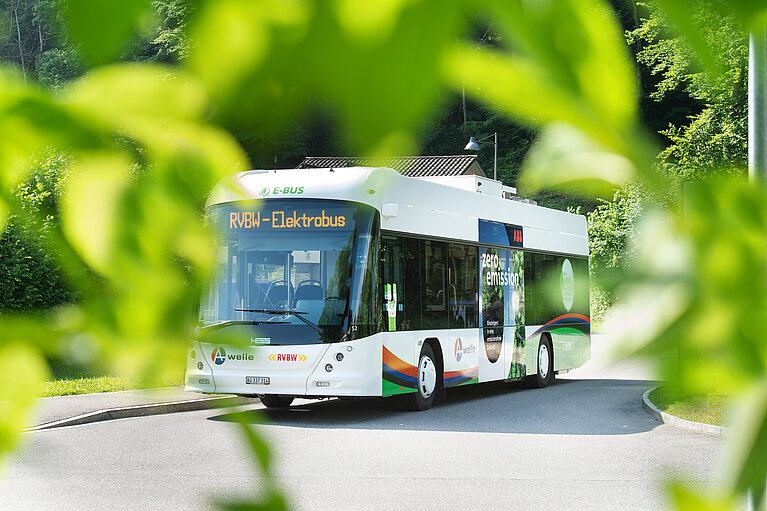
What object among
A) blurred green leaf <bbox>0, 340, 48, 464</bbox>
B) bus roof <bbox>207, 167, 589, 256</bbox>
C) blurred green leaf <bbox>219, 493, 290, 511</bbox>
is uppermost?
bus roof <bbox>207, 167, 589, 256</bbox>

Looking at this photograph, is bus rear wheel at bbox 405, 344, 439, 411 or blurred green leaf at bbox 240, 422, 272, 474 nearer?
blurred green leaf at bbox 240, 422, 272, 474

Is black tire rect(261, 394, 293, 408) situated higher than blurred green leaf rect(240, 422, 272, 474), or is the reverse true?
blurred green leaf rect(240, 422, 272, 474)

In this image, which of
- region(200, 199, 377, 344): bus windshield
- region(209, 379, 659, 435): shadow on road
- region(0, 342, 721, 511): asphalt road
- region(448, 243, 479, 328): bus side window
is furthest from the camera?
region(448, 243, 479, 328): bus side window

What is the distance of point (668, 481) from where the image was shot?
14.0 inches

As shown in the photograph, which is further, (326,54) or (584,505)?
(584,505)

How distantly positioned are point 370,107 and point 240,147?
0.12m

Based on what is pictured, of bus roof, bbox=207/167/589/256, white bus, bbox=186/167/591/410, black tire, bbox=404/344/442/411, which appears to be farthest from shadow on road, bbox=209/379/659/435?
bus roof, bbox=207/167/589/256

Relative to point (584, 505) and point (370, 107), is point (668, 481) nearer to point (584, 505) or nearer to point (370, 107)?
point (370, 107)

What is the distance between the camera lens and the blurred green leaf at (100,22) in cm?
30

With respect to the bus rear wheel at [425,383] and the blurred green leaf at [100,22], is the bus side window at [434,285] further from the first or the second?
the blurred green leaf at [100,22]

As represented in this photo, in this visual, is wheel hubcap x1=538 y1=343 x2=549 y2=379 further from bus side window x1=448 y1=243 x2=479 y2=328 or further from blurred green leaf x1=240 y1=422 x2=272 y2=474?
blurred green leaf x1=240 y1=422 x2=272 y2=474

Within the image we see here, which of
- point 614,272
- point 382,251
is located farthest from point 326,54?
point 382,251

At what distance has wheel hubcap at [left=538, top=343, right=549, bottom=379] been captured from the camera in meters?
15.8

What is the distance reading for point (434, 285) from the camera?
485 inches
